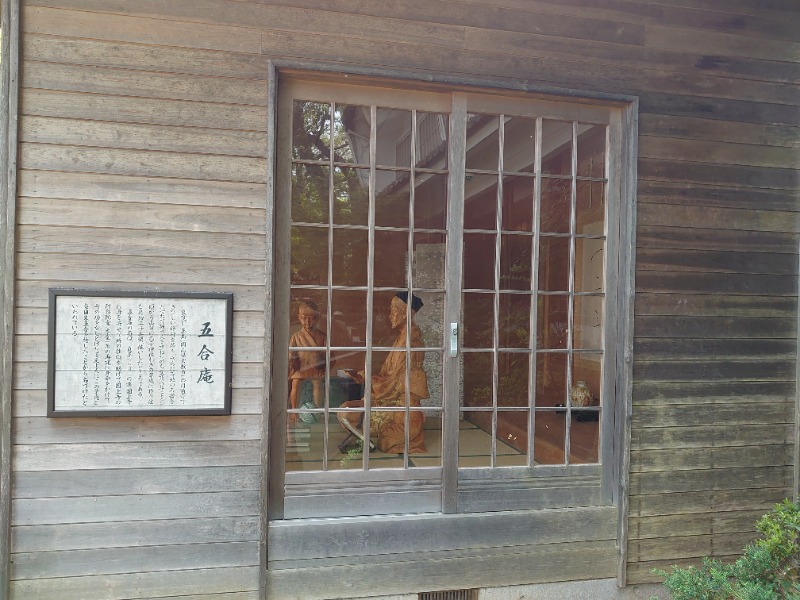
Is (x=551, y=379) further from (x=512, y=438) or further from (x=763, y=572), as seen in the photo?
(x=763, y=572)

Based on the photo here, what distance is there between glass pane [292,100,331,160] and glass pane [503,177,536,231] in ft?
3.42

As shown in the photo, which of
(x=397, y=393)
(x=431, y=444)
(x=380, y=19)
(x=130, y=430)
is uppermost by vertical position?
(x=380, y=19)

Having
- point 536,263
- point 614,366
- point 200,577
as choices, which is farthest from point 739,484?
point 200,577

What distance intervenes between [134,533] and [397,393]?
1494mm

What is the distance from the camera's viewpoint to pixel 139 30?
8.50 feet

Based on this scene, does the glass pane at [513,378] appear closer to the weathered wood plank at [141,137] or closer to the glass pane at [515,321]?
the glass pane at [515,321]

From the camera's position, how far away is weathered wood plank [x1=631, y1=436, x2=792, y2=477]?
10.2 feet

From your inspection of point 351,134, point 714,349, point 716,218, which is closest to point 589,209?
point 716,218

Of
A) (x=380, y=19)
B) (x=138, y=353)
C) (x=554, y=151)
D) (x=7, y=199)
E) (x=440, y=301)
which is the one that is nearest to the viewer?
(x=7, y=199)

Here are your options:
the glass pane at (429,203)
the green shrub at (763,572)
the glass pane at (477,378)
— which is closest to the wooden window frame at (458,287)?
the glass pane at (429,203)

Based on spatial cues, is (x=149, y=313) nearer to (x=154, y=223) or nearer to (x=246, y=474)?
(x=154, y=223)

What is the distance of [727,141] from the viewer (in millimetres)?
3182

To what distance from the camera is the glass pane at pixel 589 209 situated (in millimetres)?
3123

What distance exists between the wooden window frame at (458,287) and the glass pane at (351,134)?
0.52ft
